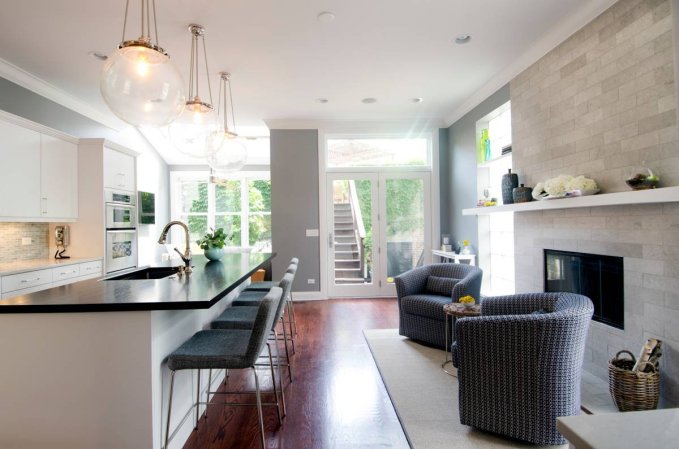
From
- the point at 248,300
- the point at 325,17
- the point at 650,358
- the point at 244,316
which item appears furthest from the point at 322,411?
the point at 325,17

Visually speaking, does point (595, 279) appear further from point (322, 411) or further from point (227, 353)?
point (227, 353)

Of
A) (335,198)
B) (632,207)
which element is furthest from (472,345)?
(335,198)

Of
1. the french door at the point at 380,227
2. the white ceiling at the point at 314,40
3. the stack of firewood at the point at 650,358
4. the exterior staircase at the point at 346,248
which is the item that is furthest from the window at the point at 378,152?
the stack of firewood at the point at 650,358

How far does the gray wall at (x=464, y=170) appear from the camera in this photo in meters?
4.92

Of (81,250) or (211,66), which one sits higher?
(211,66)

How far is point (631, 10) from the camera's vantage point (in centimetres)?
247

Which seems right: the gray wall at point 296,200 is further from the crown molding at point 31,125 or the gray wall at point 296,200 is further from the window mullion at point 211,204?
the window mullion at point 211,204

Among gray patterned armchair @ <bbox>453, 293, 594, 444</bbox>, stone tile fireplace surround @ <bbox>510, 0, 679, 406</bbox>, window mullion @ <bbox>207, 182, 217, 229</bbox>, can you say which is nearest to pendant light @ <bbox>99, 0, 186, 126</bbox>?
gray patterned armchair @ <bbox>453, 293, 594, 444</bbox>

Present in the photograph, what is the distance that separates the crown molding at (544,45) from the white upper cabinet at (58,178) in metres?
5.08

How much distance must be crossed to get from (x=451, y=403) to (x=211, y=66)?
3.82 metres

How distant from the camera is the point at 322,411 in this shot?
96.0 inches

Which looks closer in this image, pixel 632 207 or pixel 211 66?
pixel 632 207

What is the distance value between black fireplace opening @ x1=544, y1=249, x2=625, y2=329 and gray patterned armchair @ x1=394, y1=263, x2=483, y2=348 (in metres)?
0.66

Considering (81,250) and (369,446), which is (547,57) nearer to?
(369,446)
